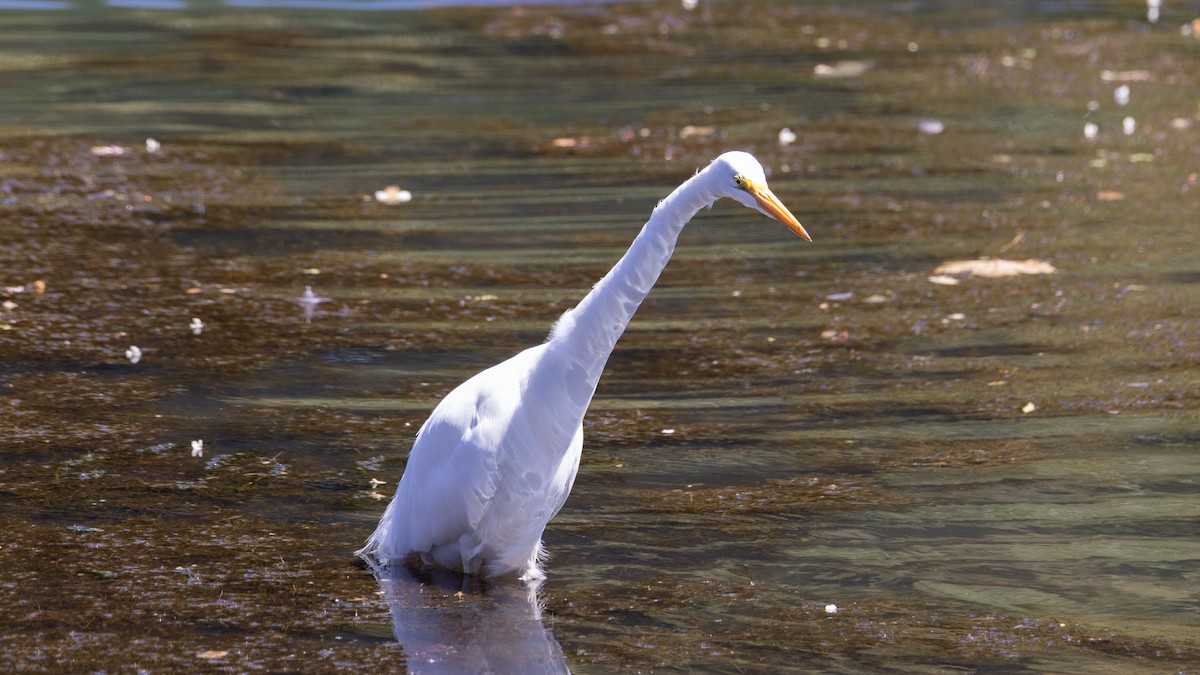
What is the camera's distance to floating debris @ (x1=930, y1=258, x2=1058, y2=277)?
649cm

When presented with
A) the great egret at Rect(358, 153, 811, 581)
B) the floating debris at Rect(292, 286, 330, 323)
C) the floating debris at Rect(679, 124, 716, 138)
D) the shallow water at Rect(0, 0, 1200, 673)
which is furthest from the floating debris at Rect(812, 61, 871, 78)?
the great egret at Rect(358, 153, 811, 581)

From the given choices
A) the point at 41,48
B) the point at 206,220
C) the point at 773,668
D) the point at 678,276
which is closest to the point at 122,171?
the point at 206,220

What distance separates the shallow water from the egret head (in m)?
0.98

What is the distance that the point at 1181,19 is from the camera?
12.3 meters

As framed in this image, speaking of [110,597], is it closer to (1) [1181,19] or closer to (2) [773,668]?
(2) [773,668]

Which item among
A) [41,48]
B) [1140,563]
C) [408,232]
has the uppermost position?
[41,48]

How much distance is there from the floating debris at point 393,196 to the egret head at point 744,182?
4.29 m

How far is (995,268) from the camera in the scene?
652cm

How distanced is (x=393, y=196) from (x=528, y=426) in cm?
420

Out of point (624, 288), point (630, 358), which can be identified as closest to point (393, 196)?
point (630, 358)

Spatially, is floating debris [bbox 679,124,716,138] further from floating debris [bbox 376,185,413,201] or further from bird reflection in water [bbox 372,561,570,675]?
bird reflection in water [bbox 372,561,570,675]

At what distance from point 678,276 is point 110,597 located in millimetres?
3394

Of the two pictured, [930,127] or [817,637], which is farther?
[930,127]

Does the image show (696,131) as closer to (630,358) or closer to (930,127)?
(930,127)
